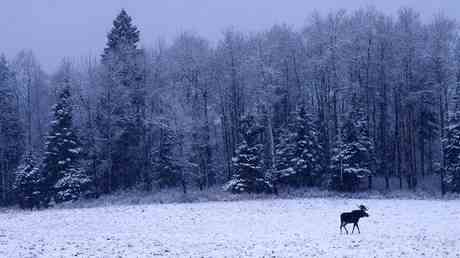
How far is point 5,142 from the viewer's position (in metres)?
60.2

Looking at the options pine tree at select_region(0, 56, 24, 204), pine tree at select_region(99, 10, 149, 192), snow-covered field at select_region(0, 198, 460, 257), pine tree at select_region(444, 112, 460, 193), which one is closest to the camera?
snow-covered field at select_region(0, 198, 460, 257)

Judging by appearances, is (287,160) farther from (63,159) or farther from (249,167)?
(63,159)

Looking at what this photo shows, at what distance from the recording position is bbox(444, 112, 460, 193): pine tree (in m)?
47.1

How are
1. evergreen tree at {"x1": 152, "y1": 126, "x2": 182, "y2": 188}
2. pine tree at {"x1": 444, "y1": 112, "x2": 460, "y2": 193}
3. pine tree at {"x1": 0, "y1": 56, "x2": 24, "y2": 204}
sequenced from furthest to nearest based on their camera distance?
pine tree at {"x1": 0, "y1": 56, "x2": 24, "y2": 204} < evergreen tree at {"x1": 152, "y1": 126, "x2": 182, "y2": 188} < pine tree at {"x1": 444, "y1": 112, "x2": 460, "y2": 193}

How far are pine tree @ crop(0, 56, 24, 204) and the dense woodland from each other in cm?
22

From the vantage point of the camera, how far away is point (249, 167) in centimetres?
4638

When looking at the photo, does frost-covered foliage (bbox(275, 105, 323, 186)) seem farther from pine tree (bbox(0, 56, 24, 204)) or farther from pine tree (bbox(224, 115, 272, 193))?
pine tree (bbox(0, 56, 24, 204))

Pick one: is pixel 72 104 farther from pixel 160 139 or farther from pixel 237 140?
pixel 237 140

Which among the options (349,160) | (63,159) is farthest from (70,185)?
(349,160)

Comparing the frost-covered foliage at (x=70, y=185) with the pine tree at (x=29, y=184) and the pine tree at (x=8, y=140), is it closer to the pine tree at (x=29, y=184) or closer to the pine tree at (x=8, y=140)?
the pine tree at (x=29, y=184)

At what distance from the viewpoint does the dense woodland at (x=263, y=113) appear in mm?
48656

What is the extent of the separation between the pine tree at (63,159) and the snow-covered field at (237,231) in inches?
567

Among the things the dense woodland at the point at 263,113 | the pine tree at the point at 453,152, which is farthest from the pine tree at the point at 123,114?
the pine tree at the point at 453,152

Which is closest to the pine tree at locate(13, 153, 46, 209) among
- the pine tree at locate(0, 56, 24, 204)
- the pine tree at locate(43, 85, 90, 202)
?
the pine tree at locate(43, 85, 90, 202)
